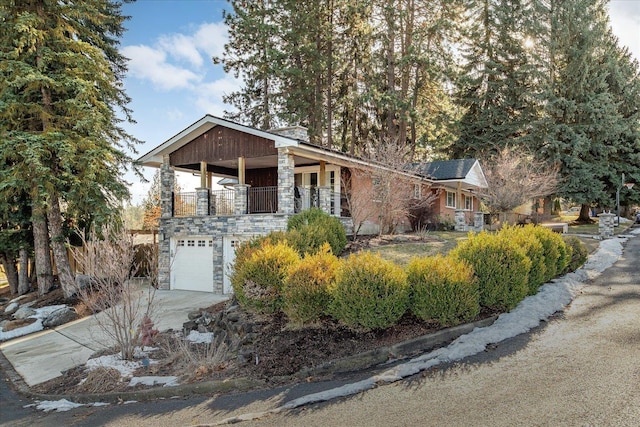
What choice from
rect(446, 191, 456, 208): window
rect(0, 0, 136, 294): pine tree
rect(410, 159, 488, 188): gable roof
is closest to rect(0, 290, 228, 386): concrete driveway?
rect(0, 0, 136, 294): pine tree

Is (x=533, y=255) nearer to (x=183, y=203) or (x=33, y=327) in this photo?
(x=33, y=327)

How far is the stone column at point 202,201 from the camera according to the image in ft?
50.8

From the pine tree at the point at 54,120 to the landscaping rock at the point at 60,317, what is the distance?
1050 millimetres

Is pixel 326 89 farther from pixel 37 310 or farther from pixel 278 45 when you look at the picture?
pixel 37 310

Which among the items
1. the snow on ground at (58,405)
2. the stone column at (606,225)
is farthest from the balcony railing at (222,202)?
the stone column at (606,225)

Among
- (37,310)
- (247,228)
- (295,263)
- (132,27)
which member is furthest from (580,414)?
(132,27)

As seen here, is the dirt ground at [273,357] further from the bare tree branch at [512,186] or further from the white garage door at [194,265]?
the bare tree branch at [512,186]

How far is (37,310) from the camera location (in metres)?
12.8

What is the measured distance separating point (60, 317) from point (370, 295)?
1056 cm

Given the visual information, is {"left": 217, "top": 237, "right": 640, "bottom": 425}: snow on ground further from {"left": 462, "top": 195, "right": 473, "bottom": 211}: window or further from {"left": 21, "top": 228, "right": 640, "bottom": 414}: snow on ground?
{"left": 462, "top": 195, "right": 473, "bottom": 211}: window

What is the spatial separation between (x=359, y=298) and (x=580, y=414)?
314 centimetres

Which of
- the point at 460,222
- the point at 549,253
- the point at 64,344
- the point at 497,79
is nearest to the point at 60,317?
the point at 64,344

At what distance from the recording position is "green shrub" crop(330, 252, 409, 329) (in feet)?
20.6

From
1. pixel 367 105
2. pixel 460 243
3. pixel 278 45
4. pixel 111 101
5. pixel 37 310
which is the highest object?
pixel 278 45
